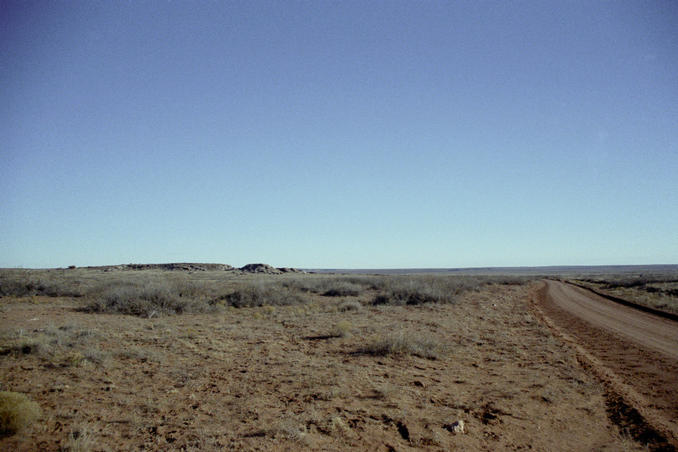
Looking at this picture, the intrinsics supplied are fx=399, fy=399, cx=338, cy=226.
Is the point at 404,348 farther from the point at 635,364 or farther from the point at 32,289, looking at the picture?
the point at 32,289

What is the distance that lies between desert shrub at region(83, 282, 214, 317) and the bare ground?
4.09 metres

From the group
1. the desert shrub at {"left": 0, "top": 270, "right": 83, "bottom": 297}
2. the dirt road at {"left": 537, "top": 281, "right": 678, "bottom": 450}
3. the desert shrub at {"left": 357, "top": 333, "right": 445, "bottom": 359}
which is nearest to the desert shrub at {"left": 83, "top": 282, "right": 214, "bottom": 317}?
the desert shrub at {"left": 0, "top": 270, "right": 83, "bottom": 297}

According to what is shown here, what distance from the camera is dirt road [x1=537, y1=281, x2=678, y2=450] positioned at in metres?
6.34

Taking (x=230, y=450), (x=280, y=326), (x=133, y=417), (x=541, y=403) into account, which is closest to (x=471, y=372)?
(x=541, y=403)

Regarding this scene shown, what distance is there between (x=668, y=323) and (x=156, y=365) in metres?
20.9

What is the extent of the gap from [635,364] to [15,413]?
13.1 meters

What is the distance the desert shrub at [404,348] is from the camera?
11102 millimetres

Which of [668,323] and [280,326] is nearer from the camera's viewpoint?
[280,326]

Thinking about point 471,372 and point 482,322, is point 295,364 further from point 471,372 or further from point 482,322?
point 482,322

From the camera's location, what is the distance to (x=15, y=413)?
588cm

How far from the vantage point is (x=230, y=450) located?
5.46 m

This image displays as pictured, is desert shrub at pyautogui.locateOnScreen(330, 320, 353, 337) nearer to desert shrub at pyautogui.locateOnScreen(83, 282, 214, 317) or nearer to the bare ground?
the bare ground

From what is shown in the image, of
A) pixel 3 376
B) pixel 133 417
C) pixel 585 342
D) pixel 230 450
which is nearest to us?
pixel 230 450

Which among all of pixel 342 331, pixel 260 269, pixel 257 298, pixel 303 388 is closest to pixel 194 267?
pixel 260 269
